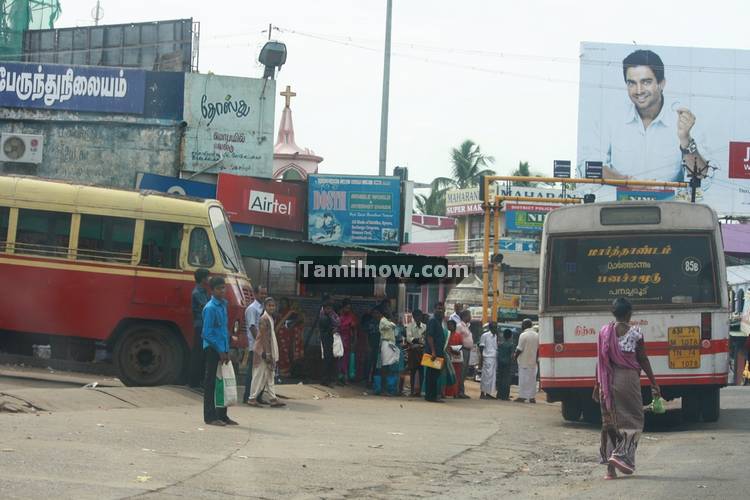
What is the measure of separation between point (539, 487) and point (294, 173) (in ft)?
109

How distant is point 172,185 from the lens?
30.7 metres

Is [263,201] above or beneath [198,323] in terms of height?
above

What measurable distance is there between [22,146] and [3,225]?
1365 centimetres

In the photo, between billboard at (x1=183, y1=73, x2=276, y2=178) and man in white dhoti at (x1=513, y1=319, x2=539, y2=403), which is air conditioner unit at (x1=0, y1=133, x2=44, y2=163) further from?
man in white dhoti at (x1=513, y1=319, x2=539, y2=403)

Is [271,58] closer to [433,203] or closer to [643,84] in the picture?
[643,84]

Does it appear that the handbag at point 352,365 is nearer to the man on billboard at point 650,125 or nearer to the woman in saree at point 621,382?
the woman in saree at point 621,382

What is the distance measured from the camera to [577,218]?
52.5 feet

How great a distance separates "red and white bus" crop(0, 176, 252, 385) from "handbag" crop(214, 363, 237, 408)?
4.07m

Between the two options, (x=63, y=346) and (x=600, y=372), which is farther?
(x=63, y=346)

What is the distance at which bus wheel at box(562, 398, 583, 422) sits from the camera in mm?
16688

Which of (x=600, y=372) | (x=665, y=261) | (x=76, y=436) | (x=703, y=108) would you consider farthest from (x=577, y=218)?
(x=703, y=108)

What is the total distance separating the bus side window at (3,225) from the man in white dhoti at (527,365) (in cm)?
943

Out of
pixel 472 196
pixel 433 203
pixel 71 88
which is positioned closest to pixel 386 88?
pixel 71 88

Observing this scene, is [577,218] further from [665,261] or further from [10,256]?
[10,256]
